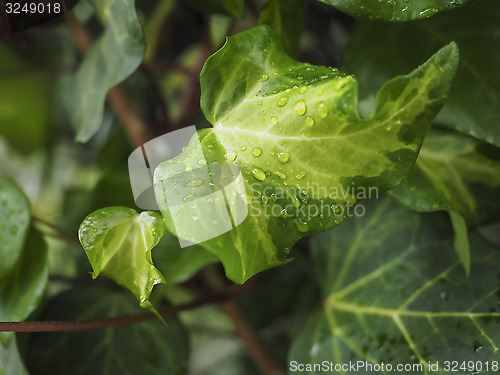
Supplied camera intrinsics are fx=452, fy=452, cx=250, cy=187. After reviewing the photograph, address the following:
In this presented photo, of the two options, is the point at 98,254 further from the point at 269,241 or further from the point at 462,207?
the point at 462,207

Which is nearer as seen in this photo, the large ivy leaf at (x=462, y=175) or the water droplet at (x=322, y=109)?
the water droplet at (x=322, y=109)

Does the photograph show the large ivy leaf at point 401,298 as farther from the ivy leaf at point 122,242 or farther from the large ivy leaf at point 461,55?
the ivy leaf at point 122,242

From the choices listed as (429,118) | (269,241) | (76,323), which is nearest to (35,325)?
(76,323)

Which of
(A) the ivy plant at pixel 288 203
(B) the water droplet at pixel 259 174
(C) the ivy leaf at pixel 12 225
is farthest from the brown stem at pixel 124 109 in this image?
(B) the water droplet at pixel 259 174

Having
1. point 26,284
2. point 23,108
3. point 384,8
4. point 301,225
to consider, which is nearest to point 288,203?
point 301,225

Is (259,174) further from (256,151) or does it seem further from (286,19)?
(286,19)

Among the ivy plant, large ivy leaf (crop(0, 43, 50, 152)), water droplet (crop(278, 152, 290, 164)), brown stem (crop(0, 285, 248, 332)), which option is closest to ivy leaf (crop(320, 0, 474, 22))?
the ivy plant
